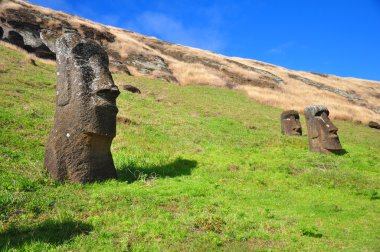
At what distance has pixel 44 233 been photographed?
7.37 meters

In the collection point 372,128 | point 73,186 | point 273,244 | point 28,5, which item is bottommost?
point 273,244

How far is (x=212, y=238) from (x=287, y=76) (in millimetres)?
61630

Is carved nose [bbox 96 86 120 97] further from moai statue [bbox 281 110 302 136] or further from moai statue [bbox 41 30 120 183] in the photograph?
moai statue [bbox 281 110 302 136]

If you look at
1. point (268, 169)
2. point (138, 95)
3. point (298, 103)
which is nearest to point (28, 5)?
point (138, 95)

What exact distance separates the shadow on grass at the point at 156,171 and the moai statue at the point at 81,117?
88 cm

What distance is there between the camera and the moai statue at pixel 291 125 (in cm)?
2436

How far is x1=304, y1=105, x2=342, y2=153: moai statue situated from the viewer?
1914 cm

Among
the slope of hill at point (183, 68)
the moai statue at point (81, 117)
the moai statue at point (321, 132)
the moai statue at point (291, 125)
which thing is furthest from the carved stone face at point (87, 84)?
the slope of hill at point (183, 68)

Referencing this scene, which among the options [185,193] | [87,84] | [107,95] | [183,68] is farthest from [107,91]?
[183,68]

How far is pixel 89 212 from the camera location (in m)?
8.71

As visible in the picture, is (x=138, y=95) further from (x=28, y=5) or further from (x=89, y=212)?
(x=28, y=5)

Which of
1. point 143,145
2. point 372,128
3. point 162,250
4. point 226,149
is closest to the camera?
point 162,250

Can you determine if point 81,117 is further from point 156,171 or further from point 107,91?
point 156,171

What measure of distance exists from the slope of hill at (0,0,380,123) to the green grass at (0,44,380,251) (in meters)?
17.4
